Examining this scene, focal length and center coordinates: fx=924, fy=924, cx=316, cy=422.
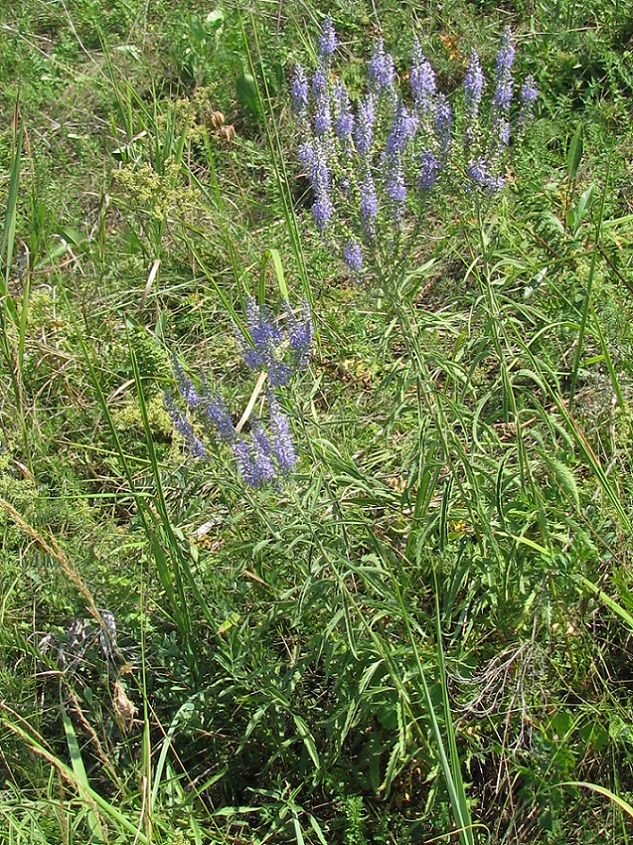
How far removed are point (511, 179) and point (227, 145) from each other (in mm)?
1471

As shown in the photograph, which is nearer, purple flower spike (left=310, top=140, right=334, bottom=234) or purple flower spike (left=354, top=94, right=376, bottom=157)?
purple flower spike (left=310, top=140, right=334, bottom=234)

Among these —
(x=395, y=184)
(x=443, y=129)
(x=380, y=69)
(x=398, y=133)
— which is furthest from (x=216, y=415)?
(x=380, y=69)

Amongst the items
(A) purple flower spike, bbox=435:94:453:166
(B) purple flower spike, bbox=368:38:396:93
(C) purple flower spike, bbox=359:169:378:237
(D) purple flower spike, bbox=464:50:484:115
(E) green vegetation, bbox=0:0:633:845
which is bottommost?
(E) green vegetation, bbox=0:0:633:845

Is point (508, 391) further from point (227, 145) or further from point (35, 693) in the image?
point (227, 145)

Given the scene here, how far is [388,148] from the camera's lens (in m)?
2.36

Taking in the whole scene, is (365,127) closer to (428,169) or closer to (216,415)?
(428,169)

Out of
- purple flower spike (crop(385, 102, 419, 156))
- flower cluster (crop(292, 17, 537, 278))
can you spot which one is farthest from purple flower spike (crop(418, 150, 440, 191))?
purple flower spike (crop(385, 102, 419, 156))

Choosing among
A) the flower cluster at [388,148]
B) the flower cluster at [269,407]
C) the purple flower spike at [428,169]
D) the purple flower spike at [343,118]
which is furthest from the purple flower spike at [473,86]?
the flower cluster at [269,407]

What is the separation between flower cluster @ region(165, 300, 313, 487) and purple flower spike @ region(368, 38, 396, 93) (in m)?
0.76

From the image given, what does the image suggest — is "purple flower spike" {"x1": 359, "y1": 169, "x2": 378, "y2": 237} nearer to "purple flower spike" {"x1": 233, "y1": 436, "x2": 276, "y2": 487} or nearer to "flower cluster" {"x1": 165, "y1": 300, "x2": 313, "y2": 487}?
"flower cluster" {"x1": 165, "y1": 300, "x2": 313, "y2": 487}

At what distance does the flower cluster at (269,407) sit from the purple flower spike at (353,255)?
0.18 m

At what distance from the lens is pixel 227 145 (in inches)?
186

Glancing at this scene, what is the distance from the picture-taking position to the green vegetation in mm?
2326

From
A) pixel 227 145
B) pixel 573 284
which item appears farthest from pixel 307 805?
pixel 227 145
